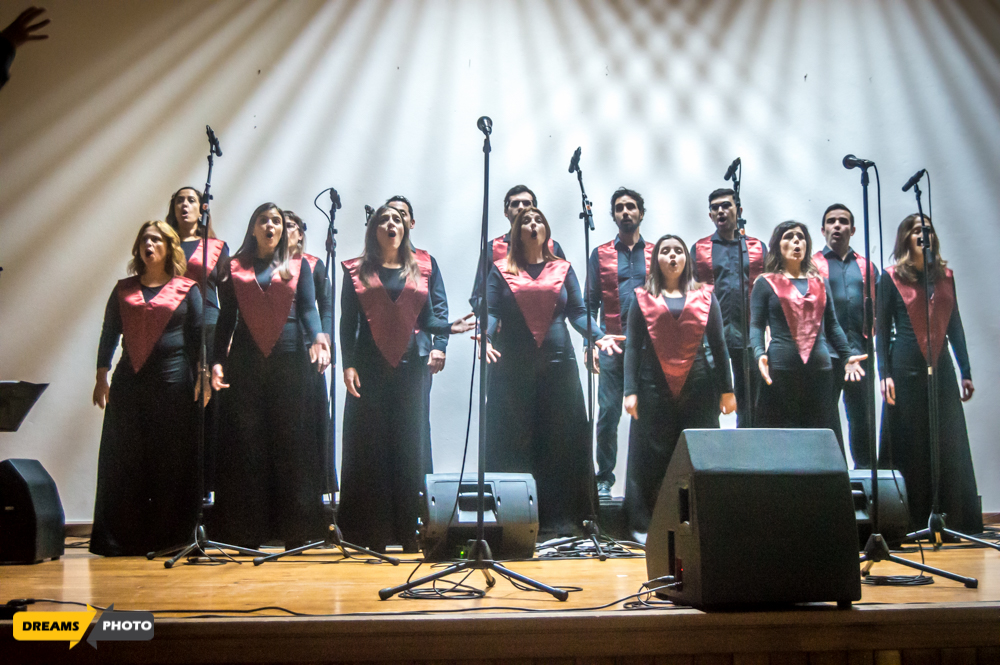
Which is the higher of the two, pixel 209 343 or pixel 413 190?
pixel 413 190

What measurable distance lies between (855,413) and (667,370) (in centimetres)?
117

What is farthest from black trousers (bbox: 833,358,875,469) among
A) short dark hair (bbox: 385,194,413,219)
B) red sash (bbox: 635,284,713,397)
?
short dark hair (bbox: 385,194,413,219)

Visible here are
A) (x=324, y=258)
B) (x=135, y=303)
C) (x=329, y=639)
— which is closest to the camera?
(x=329, y=639)

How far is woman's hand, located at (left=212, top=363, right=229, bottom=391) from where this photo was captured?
A: 3932 millimetres

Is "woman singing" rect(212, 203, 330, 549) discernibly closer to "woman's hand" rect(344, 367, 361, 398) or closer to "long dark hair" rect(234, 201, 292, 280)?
"long dark hair" rect(234, 201, 292, 280)

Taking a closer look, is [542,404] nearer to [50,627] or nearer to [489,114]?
[489,114]

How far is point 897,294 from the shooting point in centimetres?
434

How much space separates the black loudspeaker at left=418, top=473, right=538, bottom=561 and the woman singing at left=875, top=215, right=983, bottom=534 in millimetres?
2237

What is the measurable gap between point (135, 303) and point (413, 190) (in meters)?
1.60

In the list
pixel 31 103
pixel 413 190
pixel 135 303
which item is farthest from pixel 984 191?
pixel 31 103

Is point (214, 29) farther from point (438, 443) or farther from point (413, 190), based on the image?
point (438, 443)

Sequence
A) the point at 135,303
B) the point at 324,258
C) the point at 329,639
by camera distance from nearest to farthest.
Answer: the point at 329,639 < the point at 135,303 < the point at 324,258

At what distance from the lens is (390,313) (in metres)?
3.91

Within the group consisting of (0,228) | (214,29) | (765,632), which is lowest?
(765,632)
